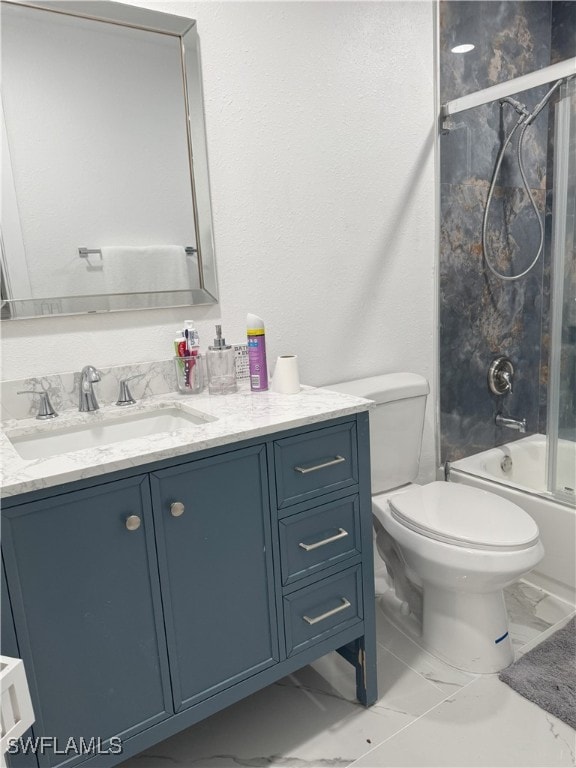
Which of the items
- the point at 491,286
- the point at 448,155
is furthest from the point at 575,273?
the point at 448,155

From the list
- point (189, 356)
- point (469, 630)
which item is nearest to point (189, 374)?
point (189, 356)

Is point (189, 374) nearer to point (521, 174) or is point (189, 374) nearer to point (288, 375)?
point (288, 375)

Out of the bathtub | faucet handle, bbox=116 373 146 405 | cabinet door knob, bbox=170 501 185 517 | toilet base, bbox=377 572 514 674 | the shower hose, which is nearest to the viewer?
cabinet door knob, bbox=170 501 185 517

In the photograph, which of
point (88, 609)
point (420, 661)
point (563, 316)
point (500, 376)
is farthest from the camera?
point (500, 376)

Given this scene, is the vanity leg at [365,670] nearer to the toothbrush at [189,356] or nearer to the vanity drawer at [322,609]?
the vanity drawer at [322,609]

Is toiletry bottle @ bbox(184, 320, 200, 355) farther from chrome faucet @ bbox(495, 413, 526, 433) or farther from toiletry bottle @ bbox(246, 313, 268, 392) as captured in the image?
chrome faucet @ bbox(495, 413, 526, 433)

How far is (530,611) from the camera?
1.95 m

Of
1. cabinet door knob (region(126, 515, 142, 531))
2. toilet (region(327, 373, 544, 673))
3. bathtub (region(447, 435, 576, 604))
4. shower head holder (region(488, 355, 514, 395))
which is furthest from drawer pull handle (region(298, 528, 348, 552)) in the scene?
shower head holder (region(488, 355, 514, 395))

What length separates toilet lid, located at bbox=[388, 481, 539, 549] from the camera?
61.2 inches

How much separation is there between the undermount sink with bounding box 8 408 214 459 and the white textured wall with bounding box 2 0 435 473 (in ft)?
0.64

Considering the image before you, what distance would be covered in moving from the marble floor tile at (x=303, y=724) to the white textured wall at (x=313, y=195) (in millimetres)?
957

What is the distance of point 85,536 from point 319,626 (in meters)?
0.68

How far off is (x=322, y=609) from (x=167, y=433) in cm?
63

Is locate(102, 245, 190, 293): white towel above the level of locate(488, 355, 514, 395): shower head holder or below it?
above
